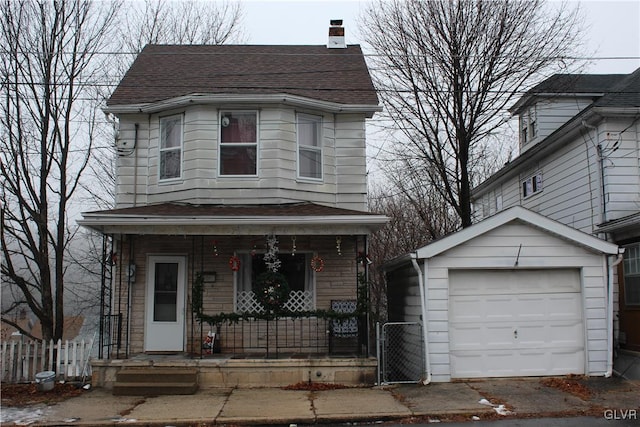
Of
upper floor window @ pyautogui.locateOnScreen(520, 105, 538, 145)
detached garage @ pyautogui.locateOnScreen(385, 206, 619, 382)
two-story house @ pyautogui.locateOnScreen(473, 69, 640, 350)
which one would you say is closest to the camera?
detached garage @ pyautogui.locateOnScreen(385, 206, 619, 382)

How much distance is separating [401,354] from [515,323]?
9.18ft

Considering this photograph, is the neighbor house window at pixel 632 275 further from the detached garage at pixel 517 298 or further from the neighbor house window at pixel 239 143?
the neighbor house window at pixel 239 143

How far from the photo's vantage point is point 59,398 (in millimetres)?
10047

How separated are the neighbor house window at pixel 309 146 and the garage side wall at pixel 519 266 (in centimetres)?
376

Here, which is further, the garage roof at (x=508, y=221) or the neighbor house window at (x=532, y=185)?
the neighbor house window at (x=532, y=185)

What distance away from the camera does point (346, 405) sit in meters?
9.03

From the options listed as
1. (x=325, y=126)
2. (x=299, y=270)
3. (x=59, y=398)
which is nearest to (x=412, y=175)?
(x=325, y=126)

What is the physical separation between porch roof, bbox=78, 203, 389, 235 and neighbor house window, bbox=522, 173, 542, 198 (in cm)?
810

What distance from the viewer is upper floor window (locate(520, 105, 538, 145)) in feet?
57.7

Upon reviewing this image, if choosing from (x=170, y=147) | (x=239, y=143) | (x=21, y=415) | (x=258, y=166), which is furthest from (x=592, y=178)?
(x=21, y=415)

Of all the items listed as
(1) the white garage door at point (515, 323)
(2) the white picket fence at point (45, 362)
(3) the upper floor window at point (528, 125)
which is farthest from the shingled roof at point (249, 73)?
(3) the upper floor window at point (528, 125)

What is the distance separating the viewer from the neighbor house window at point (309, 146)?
13.2 metres

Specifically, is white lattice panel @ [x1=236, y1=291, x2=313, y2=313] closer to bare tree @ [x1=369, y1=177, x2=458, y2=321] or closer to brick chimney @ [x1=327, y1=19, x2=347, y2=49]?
brick chimney @ [x1=327, y1=19, x2=347, y2=49]

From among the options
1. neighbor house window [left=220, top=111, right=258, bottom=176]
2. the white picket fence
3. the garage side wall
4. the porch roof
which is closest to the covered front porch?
the porch roof
